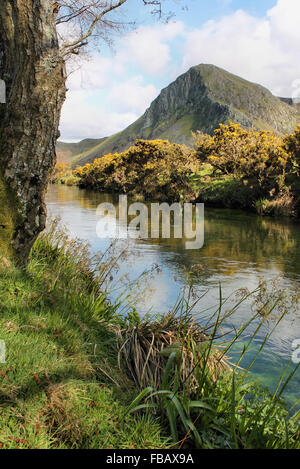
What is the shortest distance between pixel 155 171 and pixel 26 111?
3111 centimetres

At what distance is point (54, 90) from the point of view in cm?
363

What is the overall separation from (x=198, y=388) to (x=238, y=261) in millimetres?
7719

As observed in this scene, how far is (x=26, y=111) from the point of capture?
3553 millimetres

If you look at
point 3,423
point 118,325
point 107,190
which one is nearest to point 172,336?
point 118,325

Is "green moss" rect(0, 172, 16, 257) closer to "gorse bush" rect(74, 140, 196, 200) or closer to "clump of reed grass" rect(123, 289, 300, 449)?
"clump of reed grass" rect(123, 289, 300, 449)

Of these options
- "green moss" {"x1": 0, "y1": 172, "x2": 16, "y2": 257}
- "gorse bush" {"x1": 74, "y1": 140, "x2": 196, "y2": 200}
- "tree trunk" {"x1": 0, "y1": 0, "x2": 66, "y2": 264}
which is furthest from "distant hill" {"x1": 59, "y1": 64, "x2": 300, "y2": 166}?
"green moss" {"x1": 0, "y1": 172, "x2": 16, "y2": 257}

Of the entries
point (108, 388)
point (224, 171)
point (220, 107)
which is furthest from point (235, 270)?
point (220, 107)

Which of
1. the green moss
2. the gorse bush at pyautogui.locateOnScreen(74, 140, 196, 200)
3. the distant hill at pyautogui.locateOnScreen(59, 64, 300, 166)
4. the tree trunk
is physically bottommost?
the green moss

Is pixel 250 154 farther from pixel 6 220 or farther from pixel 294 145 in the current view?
pixel 6 220

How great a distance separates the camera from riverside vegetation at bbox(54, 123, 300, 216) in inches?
801

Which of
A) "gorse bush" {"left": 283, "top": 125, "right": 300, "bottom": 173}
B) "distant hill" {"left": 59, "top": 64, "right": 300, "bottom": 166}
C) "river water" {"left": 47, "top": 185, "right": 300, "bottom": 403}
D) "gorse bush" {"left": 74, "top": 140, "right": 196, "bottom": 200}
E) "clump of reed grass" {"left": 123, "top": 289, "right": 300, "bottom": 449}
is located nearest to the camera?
"clump of reed grass" {"left": 123, "top": 289, "right": 300, "bottom": 449}

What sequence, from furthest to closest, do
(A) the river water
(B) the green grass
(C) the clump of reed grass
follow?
(A) the river water < (C) the clump of reed grass < (B) the green grass

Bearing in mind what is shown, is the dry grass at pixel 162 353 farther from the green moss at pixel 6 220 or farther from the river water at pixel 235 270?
the green moss at pixel 6 220

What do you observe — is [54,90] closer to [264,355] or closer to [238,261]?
[264,355]
